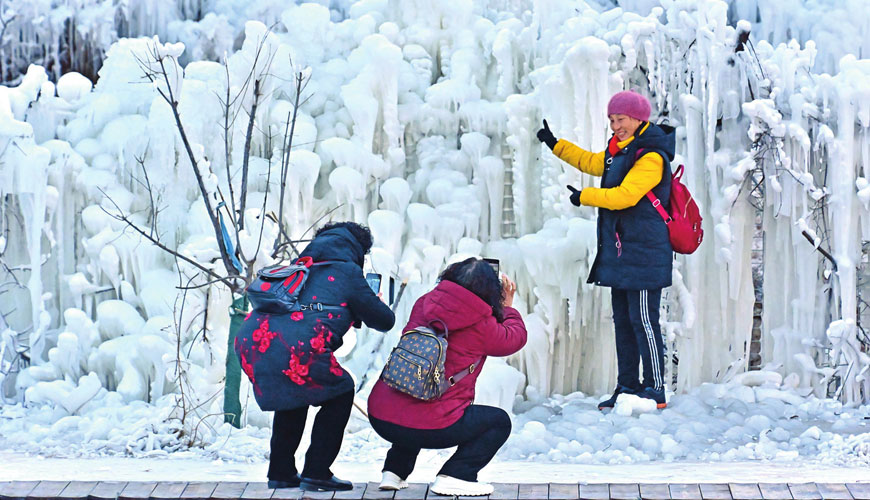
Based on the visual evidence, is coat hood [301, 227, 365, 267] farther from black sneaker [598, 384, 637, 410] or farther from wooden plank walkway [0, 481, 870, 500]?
black sneaker [598, 384, 637, 410]

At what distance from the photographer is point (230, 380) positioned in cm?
812

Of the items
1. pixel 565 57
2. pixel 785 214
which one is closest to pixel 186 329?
pixel 565 57

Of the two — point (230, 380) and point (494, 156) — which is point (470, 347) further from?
point (494, 156)

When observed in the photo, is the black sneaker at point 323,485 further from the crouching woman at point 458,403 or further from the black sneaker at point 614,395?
the black sneaker at point 614,395

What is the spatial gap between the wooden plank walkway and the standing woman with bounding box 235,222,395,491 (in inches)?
5.9

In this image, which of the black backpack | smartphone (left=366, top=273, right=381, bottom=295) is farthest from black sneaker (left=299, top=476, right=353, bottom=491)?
smartphone (left=366, top=273, right=381, bottom=295)

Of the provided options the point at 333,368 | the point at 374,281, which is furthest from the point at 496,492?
the point at 374,281

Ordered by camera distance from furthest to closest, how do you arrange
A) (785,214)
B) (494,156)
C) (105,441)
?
(494,156) < (785,214) < (105,441)

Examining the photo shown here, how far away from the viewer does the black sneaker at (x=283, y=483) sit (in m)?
6.12

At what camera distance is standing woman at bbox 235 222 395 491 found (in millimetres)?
5949

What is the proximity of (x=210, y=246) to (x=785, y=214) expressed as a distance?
3.79 metres

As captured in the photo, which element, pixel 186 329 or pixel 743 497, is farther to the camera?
pixel 186 329

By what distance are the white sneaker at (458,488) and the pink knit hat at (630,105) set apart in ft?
9.38

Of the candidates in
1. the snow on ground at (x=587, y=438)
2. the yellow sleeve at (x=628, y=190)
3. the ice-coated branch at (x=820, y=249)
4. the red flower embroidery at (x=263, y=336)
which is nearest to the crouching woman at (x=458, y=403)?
the red flower embroidery at (x=263, y=336)
